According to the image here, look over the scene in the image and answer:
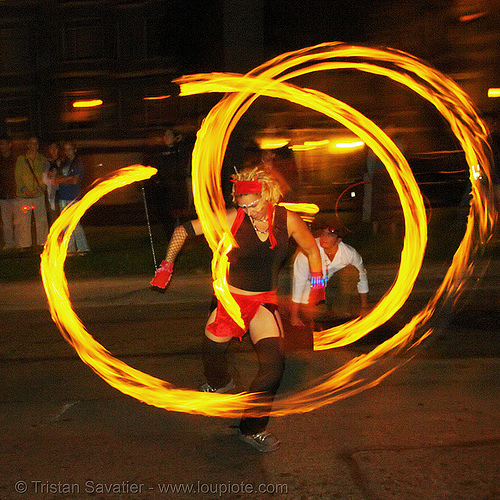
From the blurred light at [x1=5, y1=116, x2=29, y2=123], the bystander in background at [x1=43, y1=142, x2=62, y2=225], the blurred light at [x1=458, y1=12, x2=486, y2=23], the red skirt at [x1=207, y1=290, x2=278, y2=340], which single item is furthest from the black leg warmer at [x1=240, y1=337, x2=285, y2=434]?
the blurred light at [x1=5, y1=116, x2=29, y2=123]

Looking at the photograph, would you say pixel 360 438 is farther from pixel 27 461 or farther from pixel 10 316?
pixel 10 316

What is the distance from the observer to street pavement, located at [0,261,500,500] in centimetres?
420

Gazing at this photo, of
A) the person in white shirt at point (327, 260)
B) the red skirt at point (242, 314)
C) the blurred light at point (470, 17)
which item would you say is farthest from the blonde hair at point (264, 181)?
the blurred light at point (470, 17)

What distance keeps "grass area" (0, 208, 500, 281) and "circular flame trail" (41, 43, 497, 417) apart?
2.04 m

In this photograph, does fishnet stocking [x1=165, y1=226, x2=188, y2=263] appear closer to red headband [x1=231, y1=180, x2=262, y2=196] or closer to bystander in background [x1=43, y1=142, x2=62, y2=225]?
red headband [x1=231, y1=180, x2=262, y2=196]

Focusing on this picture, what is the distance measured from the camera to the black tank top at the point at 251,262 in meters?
4.99

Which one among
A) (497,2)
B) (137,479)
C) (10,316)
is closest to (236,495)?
(137,479)

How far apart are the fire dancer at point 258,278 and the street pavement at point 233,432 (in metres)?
0.36

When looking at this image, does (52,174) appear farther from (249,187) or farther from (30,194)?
(249,187)

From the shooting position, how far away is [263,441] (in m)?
4.69

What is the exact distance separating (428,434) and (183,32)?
69.4 feet

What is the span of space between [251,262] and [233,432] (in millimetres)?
1130

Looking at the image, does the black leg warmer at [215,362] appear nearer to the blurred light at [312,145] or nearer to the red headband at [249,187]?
the red headband at [249,187]

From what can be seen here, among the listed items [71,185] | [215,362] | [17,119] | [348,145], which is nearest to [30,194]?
[71,185]
